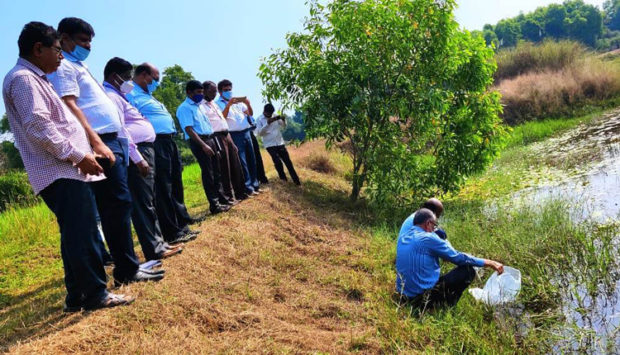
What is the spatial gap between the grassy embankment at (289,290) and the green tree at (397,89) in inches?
47.3

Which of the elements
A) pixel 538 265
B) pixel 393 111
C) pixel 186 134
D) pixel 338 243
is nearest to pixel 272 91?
pixel 393 111

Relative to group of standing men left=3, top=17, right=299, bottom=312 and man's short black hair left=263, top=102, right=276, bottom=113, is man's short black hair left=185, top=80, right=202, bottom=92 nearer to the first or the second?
group of standing men left=3, top=17, right=299, bottom=312

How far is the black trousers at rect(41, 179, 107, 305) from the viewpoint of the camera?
265 centimetres

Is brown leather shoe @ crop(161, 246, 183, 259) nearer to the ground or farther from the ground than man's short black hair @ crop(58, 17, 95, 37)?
nearer to the ground

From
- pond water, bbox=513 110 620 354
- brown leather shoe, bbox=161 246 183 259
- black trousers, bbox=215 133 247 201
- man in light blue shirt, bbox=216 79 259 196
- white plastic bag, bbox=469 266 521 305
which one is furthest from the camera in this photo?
man in light blue shirt, bbox=216 79 259 196

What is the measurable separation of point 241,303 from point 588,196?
18.6 feet

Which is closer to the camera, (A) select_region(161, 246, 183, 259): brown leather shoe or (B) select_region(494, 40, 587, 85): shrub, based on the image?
(A) select_region(161, 246, 183, 259): brown leather shoe

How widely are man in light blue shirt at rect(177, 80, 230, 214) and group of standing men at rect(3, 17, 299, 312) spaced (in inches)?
26.9

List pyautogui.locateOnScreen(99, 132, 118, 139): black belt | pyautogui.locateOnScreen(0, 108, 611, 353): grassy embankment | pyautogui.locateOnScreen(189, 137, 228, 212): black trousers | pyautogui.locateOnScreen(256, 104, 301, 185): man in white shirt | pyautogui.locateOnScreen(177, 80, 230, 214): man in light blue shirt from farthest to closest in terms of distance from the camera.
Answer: pyautogui.locateOnScreen(256, 104, 301, 185): man in white shirt
pyautogui.locateOnScreen(189, 137, 228, 212): black trousers
pyautogui.locateOnScreen(177, 80, 230, 214): man in light blue shirt
pyautogui.locateOnScreen(99, 132, 118, 139): black belt
pyautogui.locateOnScreen(0, 108, 611, 353): grassy embankment

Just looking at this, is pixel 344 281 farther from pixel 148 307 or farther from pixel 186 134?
pixel 186 134

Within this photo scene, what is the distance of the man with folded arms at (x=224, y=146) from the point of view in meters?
6.08

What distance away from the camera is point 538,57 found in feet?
59.4

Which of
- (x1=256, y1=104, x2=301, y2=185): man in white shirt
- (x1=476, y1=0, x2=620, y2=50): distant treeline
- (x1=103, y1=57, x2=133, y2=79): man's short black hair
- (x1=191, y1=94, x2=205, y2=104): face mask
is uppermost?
(x1=476, y1=0, x2=620, y2=50): distant treeline

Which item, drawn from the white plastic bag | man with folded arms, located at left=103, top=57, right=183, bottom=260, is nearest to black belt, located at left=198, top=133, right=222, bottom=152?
man with folded arms, located at left=103, top=57, right=183, bottom=260
